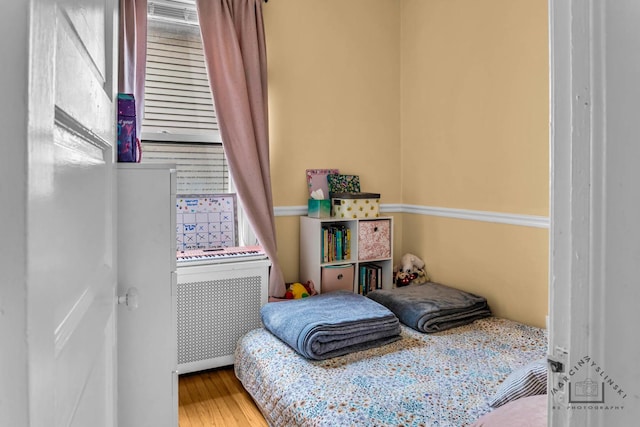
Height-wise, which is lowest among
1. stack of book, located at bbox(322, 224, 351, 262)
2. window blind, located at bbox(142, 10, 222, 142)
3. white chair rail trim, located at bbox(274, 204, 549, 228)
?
stack of book, located at bbox(322, 224, 351, 262)

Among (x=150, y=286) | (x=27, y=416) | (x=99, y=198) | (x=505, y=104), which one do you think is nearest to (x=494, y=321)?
(x=505, y=104)

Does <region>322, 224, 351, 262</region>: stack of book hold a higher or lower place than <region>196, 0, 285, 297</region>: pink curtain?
lower

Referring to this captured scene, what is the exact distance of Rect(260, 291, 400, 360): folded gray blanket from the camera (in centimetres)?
208

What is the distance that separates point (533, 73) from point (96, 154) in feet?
8.39

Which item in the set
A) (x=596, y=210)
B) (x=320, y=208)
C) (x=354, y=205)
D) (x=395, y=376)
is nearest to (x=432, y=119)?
(x=354, y=205)

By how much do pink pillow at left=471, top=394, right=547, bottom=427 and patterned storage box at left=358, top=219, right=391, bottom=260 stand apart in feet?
5.88

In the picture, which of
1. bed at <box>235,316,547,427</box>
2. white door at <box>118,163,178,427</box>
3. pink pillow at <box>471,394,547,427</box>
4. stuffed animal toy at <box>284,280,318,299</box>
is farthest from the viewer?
stuffed animal toy at <box>284,280,318,299</box>

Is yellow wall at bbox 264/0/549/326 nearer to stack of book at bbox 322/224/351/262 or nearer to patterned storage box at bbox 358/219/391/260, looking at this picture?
stack of book at bbox 322/224/351/262

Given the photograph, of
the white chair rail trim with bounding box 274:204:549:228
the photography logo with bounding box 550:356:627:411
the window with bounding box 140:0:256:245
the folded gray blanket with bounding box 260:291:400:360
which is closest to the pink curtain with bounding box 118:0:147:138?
the window with bounding box 140:0:256:245

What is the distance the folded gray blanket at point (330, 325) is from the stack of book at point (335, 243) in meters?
0.45

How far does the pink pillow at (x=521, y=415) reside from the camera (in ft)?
3.76

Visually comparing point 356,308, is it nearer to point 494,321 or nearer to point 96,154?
point 494,321

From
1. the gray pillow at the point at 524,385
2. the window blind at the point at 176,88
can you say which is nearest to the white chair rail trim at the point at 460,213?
the window blind at the point at 176,88

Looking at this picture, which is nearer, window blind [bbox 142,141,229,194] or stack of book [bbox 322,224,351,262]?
window blind [bbox 142,141,229,194]
